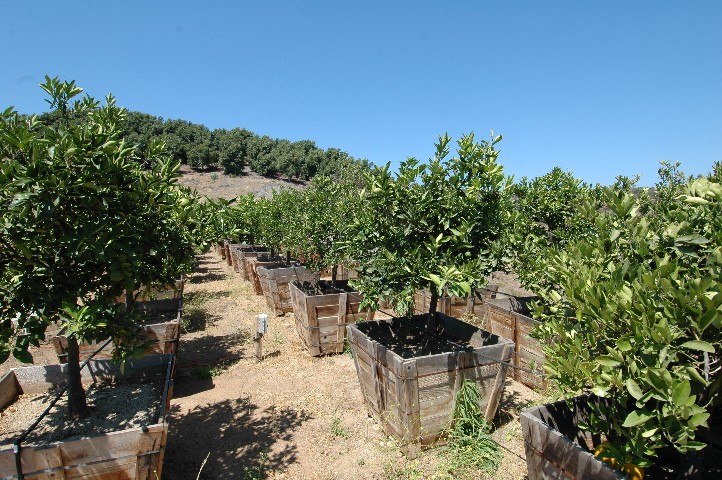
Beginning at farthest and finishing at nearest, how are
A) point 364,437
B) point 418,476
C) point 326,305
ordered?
point 326,305 → point 364,437 → point 418,476

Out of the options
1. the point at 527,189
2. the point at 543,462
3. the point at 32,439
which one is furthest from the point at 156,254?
the point at 527,189

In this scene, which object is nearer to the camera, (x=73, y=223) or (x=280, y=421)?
(x=73, y=223)

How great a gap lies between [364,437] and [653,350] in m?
3.80

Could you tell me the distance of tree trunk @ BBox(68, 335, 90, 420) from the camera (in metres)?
3.99

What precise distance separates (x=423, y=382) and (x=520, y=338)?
2.71 metres

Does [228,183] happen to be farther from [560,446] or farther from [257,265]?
[560,446]

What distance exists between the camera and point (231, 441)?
5.06 metres

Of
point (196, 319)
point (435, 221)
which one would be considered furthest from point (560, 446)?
point (196, 319)

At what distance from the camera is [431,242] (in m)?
4.71

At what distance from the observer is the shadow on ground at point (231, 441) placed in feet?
14.8

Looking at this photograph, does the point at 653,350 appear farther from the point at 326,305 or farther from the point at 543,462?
the point at 326,305

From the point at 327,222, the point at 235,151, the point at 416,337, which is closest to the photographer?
the point at 416,337

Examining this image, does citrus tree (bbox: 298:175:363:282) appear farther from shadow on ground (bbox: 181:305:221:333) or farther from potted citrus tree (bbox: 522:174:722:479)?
potted citrus tree (bbox: 522:174:722:479)

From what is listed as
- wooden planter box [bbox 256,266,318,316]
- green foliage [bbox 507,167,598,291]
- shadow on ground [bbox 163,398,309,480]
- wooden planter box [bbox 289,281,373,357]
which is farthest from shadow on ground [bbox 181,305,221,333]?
green foliage [bbox 507,167,598,291]
